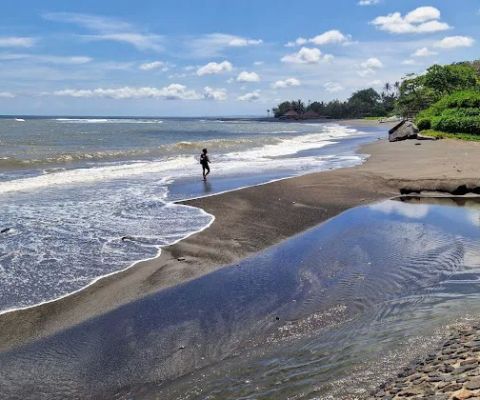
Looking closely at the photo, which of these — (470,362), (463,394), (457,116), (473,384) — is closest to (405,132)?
(457,116)

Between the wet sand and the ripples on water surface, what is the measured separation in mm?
442

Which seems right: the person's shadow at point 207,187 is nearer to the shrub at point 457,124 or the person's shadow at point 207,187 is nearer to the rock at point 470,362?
the rock at point 470,362

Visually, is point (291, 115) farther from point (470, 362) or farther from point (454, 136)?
point (470, 362)

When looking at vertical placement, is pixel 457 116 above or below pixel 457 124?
above

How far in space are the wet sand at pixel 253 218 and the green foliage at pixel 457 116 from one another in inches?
412

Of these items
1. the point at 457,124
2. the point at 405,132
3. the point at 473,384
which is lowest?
the point at 473,384

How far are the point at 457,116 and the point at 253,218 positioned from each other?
31.7m

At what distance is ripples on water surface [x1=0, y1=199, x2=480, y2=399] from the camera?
5883 mm

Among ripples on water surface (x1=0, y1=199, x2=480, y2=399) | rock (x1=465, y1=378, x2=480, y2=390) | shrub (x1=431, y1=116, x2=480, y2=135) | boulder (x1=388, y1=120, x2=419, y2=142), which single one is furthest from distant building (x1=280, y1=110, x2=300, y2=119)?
rock (x1=465, y1=378, x2=480, y2=390)

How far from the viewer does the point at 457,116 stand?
39750 millimetres

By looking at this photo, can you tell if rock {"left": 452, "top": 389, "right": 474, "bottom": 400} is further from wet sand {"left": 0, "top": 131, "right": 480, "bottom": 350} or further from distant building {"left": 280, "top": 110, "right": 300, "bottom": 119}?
distant building {"left": 280, "top": 110, "right": 300, "bottom": 119}

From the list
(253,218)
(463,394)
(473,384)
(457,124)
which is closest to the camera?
(463,394)

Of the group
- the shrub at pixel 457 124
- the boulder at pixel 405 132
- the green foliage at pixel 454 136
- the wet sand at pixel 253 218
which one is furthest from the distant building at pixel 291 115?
the wet sand at pixel 253 218

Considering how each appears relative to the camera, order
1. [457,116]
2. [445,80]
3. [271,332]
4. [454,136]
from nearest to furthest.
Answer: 1. [271,332]
2. [454,136]
3. [457,116]
4. [445,80]
